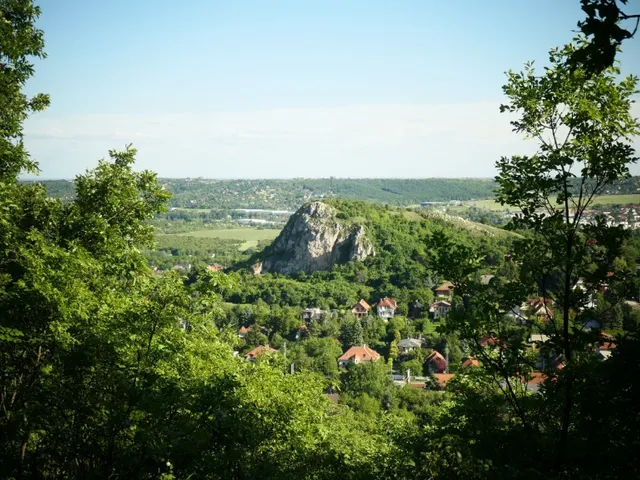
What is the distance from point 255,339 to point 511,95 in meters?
59.9

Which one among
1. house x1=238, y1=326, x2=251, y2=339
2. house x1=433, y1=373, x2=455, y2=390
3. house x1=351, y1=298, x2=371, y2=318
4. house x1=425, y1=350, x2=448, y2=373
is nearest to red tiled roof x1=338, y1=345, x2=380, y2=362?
house x1=425, y1=350, x2=448, y2=373

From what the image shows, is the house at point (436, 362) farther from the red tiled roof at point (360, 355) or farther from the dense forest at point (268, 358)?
the dense forest at point (268, 358)

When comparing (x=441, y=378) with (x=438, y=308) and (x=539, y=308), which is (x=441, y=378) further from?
(x=539, y=308)

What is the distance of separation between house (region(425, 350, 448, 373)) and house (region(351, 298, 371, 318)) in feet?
69.9

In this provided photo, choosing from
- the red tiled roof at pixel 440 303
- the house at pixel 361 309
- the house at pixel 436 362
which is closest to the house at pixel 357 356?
the house at pixel 436 362

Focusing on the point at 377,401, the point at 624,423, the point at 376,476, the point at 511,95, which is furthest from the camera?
the point at 377,401

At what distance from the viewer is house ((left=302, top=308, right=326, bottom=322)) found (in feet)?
248

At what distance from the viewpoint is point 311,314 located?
77.1 meters

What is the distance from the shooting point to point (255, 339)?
2501 inches

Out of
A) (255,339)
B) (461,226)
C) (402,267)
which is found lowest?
(255,339)

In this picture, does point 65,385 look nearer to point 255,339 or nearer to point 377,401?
point 377,401

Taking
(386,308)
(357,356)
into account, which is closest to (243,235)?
(386,308)

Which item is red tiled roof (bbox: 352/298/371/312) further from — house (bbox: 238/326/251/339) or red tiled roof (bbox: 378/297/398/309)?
house (bbox: 238/326/251/339)

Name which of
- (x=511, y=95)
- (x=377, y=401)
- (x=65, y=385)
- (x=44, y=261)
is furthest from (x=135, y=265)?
(x=377, y=401)
